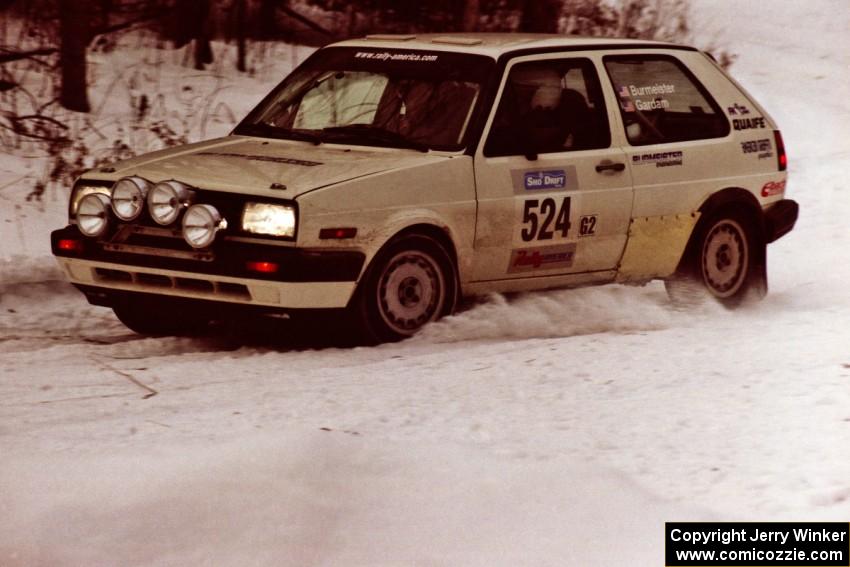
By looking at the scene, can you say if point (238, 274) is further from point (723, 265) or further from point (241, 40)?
point (241, 40)

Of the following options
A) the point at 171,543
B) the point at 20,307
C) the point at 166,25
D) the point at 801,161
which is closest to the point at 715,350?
the point at 171,543

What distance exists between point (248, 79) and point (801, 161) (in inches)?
222

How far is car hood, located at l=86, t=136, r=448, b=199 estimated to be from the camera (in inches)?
301

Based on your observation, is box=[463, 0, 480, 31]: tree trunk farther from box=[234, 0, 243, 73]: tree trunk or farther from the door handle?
the door handle

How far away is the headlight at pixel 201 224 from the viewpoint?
754 centimetres

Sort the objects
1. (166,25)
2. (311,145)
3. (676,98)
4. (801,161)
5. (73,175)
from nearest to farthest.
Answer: (311,145)
(676,98)
(73,175)
(801,161)
(166,25)

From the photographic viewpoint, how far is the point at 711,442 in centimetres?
608

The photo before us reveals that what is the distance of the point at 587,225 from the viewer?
8656 millimetres

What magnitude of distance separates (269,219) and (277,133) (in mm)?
1322

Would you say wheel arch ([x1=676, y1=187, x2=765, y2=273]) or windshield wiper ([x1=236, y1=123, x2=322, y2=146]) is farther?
wheel arch ([x1=676, y1=187, x2=765, y2=273])

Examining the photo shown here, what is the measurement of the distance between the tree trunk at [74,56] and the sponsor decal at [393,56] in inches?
205

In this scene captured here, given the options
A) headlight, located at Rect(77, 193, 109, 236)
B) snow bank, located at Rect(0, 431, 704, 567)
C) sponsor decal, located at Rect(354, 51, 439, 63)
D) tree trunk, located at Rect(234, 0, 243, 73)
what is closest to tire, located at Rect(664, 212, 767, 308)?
sponsor decal, located at Rect(354, 51, 439, 63)

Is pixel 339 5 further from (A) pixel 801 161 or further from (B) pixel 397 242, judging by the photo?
(B) pixel 397 242

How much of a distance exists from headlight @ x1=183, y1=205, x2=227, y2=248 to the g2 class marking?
170 cm
